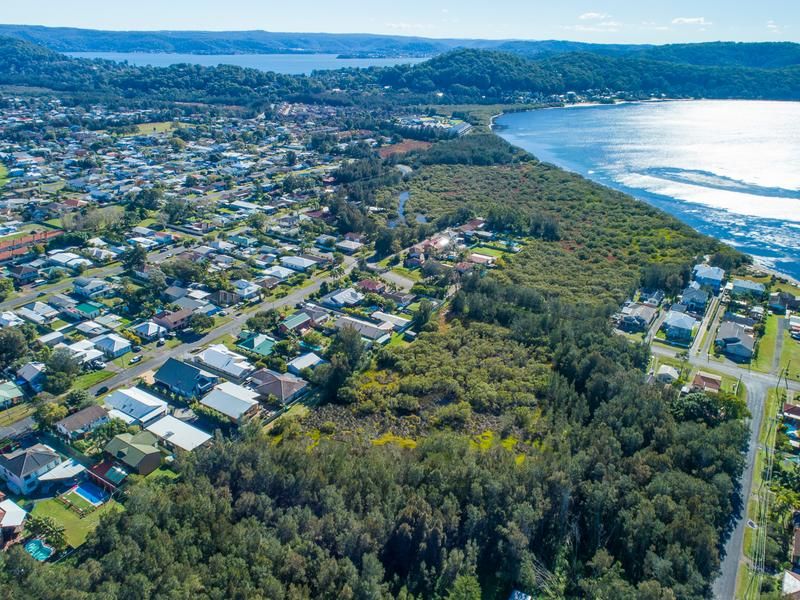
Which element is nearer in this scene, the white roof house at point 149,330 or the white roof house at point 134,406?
the white roof house at point 134,406

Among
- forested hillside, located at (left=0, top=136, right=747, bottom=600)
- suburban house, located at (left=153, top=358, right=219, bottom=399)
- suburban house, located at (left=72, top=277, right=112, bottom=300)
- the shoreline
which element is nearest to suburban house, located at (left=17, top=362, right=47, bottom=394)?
suburban house, located at (left=153, top=358, right=219, bottom=399)

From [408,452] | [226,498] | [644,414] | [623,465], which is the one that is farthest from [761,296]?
[226,498]

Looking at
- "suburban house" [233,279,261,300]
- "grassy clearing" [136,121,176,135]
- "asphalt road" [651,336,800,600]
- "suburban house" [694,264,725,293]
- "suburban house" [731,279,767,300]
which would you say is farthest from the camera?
"grassy clearing" [136,121,176,135]

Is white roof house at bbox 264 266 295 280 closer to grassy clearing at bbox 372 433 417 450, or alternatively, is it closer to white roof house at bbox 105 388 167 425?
white roof house at bbox 105 388 167 425

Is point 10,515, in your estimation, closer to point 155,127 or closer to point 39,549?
point 39,549

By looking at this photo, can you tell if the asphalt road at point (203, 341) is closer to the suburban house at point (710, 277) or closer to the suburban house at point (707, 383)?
the suburban house at point (707, 383)

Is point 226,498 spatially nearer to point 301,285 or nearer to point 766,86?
point 301,285

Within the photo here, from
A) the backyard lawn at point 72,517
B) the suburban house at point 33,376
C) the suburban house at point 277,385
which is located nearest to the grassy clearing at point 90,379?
the suburban house at point 33,376
